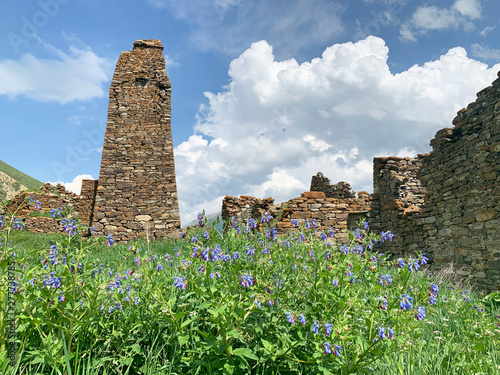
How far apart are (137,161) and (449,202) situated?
1113 cm

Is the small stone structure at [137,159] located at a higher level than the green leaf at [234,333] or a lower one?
higher

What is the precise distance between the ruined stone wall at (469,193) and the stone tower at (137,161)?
9.26 metres

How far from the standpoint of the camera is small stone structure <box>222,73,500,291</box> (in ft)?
24.2

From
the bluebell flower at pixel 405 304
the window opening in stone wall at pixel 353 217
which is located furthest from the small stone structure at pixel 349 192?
the bluebell flower at pixel 405 304

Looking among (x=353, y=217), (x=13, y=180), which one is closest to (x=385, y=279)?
(x=353, y=217)

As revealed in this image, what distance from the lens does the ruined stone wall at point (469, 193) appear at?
287 inches

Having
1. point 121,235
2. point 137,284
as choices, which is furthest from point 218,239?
point 121,235

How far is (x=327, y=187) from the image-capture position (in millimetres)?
17781

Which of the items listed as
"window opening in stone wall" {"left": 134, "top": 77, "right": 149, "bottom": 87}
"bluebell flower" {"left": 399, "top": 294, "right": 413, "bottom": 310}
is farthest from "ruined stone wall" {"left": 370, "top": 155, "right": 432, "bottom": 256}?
"window opening in stone wall" {"left": 134, "top": 77, "right": 149, "bottom": 87}

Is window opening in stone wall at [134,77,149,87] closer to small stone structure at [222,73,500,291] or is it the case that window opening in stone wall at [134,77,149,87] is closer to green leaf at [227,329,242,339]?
small stone structure at [222,73,500,291]

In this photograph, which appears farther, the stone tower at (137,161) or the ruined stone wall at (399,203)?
the stone tower at (137,161)

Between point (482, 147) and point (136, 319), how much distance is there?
325 inches

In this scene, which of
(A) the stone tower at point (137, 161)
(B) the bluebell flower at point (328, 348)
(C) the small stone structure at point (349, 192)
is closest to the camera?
(B) the bluebell flower at point (328, 348)

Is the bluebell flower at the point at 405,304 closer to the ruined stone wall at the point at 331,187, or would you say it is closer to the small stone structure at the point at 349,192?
the small stone structure at the point at 349,192
